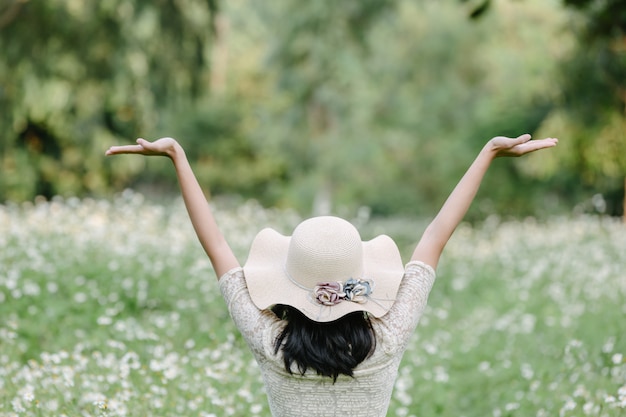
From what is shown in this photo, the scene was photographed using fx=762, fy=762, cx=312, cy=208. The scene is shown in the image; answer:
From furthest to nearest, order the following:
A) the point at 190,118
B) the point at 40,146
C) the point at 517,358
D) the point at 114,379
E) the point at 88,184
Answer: the point at 190,118
the point at 88,184
the point at 40,146
the point at 517,358
the point at 114,379

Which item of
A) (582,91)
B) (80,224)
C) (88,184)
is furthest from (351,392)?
(88,184)

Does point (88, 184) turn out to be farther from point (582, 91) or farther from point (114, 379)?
point (114, 379)

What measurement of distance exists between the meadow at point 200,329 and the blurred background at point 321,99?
207cm

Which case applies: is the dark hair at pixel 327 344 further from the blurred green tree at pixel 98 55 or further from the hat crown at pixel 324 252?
the blurred green tree at pixel 98 55

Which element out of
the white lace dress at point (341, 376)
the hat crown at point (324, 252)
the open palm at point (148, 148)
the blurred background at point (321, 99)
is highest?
the blurred background at point (321, 99)

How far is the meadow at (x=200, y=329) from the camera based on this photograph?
3551mm

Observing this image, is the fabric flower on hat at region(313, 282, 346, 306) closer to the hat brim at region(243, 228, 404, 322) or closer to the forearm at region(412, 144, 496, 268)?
the hat brim at region(243, 228, 404, 322)

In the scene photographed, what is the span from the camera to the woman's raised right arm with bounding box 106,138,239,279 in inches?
91.7

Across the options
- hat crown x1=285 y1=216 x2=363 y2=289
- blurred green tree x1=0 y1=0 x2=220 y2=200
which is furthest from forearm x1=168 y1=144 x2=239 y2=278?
blurred green tree x1=0 y1=0 x2=220 y2=200

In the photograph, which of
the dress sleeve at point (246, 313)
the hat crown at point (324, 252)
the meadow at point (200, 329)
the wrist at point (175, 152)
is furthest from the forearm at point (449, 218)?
the meadow at point (200, 329)

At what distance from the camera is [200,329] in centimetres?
520

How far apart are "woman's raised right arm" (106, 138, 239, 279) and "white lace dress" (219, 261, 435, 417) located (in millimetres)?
Result: 80

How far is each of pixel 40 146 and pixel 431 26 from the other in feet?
49.3

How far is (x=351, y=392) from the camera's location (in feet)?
7.28
